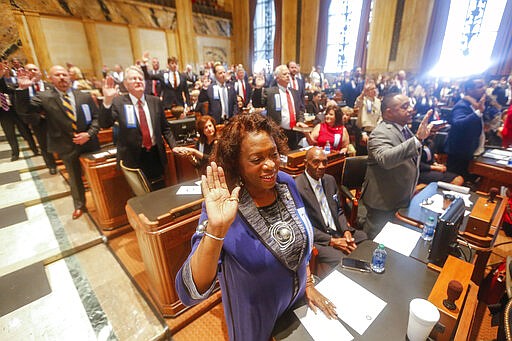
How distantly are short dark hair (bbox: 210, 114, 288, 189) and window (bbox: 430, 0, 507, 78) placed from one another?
36.1 ft

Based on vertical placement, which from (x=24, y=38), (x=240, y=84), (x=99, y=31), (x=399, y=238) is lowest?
(x=399, y=238)

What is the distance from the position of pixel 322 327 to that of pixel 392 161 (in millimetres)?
1433

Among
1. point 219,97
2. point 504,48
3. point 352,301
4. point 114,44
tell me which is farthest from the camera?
point 114,44

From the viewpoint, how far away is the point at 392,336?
105cm

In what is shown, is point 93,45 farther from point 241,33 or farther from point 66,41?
point 241,33

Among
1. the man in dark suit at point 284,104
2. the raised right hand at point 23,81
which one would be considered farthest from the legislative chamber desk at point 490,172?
the raised right hand at point 23,81

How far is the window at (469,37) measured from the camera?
8453 mm

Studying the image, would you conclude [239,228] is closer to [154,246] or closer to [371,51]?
[154,246]

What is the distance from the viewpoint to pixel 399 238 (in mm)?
1708

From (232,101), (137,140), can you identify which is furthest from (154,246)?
(232,101)

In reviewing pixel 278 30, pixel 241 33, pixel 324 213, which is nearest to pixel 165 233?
pixel 324 213

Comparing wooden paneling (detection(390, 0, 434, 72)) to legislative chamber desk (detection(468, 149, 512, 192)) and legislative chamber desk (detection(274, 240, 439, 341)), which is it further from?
legislative chamber desk (detection(274, 240, 439, 341))

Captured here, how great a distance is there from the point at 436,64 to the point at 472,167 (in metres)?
8.32

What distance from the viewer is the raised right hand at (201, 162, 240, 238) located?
899 mm
